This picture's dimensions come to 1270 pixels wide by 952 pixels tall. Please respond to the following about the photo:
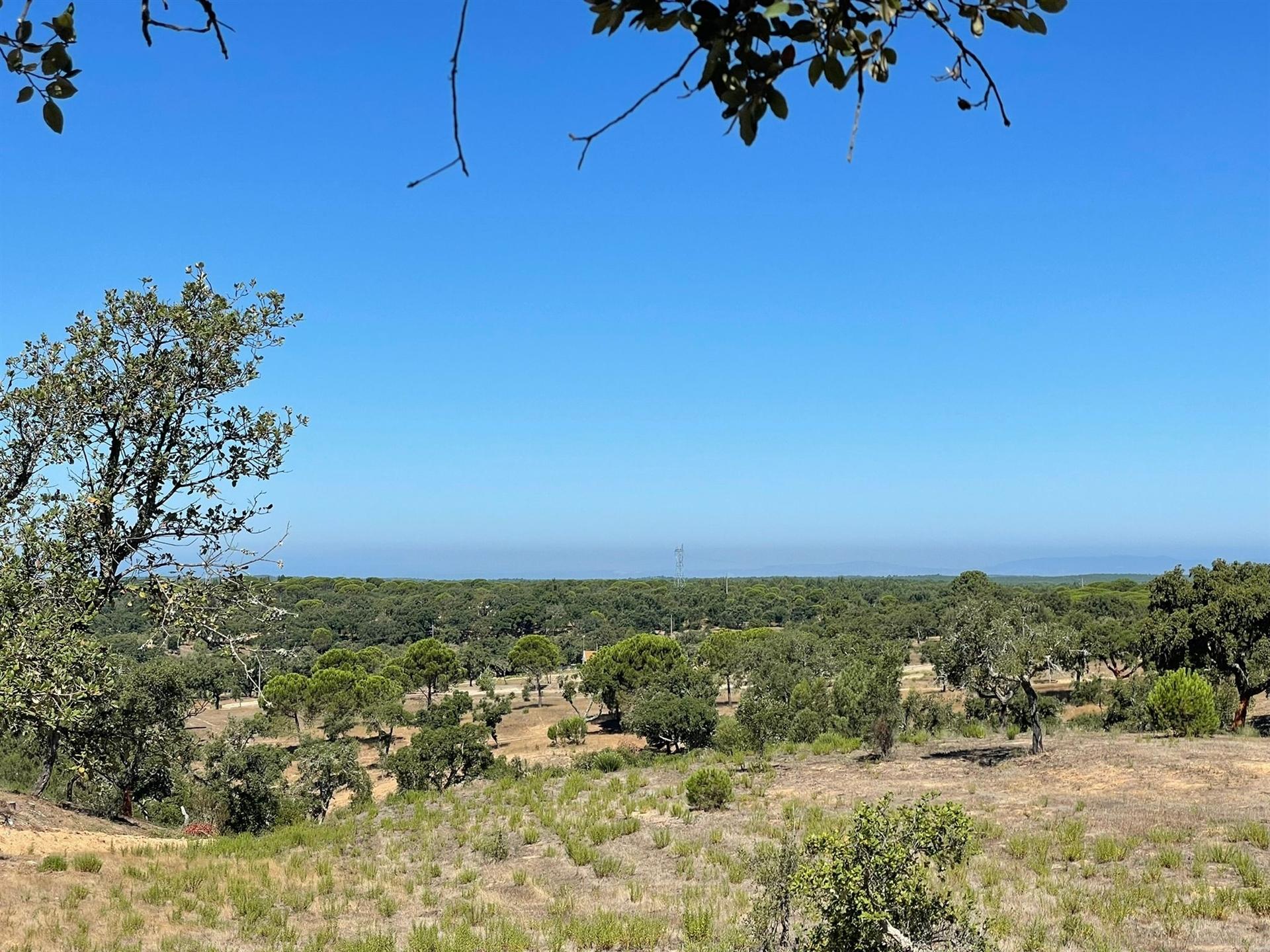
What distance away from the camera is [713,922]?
10898mm

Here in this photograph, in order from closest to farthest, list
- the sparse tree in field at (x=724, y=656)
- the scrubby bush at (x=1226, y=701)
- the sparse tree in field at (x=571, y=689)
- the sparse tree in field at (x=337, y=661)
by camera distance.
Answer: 1. the scrubby bush at (x=1226, y=701)
2. the sparse tree in field at (x=337, y=661)
3. the sparse tree in field at (x=571, y=689)
4. the sparse tree in field at (x=724, y=656)

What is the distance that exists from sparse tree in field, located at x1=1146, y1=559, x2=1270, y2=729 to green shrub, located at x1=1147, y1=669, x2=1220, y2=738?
8361mm

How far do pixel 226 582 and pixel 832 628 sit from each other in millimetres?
79052

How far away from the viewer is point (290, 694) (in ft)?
174

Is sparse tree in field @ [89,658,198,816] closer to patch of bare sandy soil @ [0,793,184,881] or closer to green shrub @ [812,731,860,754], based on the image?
patch of bare sandy soil @ [0,793,184,881]

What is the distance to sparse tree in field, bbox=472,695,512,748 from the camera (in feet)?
173

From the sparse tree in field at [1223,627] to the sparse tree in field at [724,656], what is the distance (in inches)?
1306

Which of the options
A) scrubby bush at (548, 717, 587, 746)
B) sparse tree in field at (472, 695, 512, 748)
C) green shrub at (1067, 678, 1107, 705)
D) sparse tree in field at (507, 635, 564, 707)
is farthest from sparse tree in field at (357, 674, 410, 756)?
green shrub at (1067, 678, 1107, 705)

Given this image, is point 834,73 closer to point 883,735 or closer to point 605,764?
point 883,735

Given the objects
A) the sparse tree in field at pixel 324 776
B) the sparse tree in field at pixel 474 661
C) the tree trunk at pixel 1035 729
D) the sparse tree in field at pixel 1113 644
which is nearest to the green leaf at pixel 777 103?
the tree trunk at pixel 1035 729

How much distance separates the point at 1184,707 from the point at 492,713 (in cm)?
4157

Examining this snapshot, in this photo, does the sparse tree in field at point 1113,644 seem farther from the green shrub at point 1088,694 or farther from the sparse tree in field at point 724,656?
the sparse tree in field at point 724,656

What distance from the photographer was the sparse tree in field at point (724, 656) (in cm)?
6638

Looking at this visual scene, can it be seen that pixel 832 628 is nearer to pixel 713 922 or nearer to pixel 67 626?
pixel 713 922
